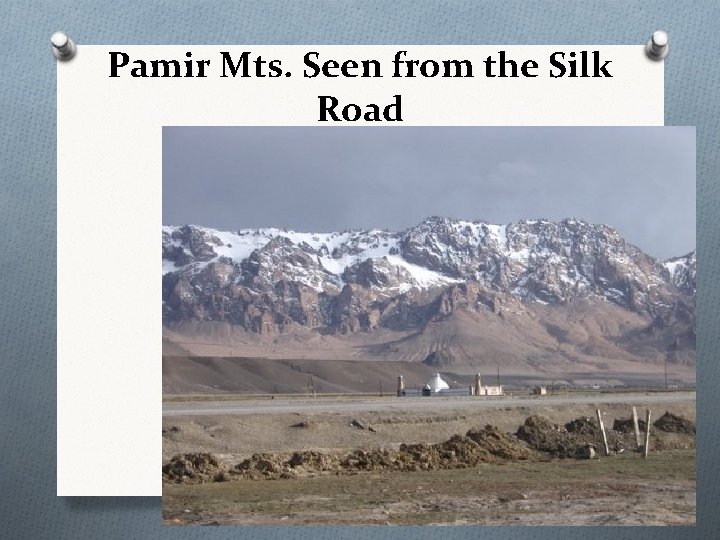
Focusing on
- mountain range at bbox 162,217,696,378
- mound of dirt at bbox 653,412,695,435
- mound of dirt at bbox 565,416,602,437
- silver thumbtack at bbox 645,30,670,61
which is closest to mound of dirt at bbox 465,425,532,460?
mound of dirt at bbox 565,416,602,437

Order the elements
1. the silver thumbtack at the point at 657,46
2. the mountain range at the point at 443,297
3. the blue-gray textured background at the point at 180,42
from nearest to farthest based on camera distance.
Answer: the silver thumbtack at the point at 657,46 → the blue-gray textured background at the point at 180,42 → the mountain range at the point at 443,297

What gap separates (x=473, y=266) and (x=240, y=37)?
3.14m

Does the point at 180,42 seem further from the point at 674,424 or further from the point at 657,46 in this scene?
the point at 674,424

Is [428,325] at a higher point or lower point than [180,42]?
lower

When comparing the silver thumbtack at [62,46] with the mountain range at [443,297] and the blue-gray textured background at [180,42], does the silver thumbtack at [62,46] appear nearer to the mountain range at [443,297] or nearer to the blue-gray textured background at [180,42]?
the blue-gray textured background at [180,42]

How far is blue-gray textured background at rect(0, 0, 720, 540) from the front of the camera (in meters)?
9.27

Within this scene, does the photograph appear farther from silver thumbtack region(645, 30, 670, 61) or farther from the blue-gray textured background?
silver thumbtack region(645, 30, 670, 61)

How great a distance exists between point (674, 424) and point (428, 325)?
2.52m

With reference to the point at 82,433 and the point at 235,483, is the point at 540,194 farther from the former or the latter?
the point at 82,433

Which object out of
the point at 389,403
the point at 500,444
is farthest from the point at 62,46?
the point at 500,444

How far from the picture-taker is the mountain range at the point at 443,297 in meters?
9.53

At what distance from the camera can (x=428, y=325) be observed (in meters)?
9.83

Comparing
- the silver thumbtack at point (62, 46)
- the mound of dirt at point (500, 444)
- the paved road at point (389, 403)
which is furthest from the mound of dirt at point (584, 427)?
the silver thumbtack at point (62, 46)

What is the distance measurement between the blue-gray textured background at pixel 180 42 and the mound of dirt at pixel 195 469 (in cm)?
37
